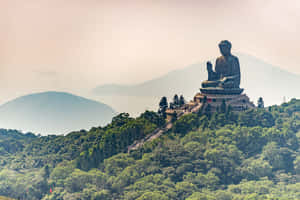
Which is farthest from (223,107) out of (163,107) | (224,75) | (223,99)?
(163,107)

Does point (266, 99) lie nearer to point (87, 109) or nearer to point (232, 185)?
point (232, 185)

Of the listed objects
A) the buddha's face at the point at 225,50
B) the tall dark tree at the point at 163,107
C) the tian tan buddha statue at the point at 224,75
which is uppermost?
the buddha's face at the point at 225,50

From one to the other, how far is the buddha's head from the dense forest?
15.9ft

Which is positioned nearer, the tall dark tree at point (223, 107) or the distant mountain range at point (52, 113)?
the tall dark tree at point (223, 107)

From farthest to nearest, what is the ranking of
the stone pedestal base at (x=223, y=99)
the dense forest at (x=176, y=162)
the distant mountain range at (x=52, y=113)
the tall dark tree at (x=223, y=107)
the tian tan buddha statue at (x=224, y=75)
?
1. the distant mountain range at (x=52, y=113)
2. the tian tan buddha statue at (x=224, y=75)
3. the stone pedestal base at (x=223, y=99)
4. the tall dark tree at (x=223, y=107)
5. the dense forest at (x=176, y=162)

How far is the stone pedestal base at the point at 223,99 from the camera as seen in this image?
4694 cm

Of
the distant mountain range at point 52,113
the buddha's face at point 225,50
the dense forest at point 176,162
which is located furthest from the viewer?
the distant mountain range at point 52,113

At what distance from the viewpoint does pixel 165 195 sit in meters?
36.5

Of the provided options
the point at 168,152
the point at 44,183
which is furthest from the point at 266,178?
the point at 44,183

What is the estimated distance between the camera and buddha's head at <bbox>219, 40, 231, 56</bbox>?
47.8m

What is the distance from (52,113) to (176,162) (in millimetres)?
62818

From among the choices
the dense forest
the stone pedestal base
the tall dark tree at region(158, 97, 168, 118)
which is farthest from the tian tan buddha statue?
the tall dark tree at region(158, 97, 168, 118)

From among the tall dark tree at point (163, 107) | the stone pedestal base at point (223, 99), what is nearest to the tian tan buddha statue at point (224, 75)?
the stone pedestal base at point (223, 99)

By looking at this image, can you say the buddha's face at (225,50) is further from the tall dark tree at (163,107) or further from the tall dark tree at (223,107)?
the tall dark tree at (163,107)
